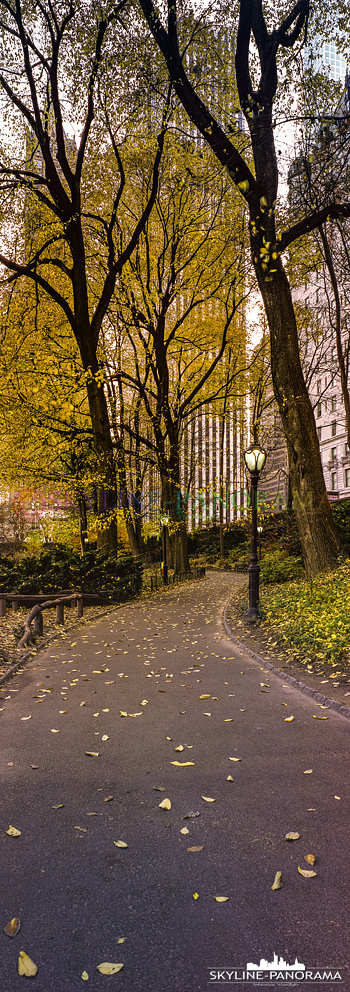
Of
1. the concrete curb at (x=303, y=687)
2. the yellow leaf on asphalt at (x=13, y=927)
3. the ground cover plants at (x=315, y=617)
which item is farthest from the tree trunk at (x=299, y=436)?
the yellow leaf on asphalt at (x=13, y=927)

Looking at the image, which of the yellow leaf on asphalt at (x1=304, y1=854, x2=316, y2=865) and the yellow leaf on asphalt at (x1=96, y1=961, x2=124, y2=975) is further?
the yellow leaf on asphalt at (x1=304, y1=854, x2=316, y2=865)

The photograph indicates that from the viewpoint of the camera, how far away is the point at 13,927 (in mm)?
2771

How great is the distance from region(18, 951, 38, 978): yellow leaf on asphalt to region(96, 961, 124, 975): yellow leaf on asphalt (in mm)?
283

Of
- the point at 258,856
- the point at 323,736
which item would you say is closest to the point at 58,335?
the point at 323,736

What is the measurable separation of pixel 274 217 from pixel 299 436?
15.7ft

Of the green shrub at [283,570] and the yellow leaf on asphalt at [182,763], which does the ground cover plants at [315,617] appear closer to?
the yellow leaf on asphalt at [182,763]

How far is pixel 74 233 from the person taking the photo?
55.7ft

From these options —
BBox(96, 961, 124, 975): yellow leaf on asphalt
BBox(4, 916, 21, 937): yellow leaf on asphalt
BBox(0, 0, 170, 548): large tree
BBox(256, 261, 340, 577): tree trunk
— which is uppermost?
BBox(0, 0, 170, 548): large tree

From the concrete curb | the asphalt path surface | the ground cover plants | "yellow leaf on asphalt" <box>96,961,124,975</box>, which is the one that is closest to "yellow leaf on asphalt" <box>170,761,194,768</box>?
the asphalt path surface

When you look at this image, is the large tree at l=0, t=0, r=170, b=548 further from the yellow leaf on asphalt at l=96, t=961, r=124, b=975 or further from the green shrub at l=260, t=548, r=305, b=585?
the yellow leaf on asphalt at l=96, t=961, r=124, b=975

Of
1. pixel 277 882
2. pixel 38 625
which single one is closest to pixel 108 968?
pixel 277 882

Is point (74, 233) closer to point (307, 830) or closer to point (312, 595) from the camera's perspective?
point (312, 595)

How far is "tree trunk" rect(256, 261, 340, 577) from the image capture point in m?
12.2

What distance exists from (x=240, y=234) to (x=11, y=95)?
24.9 feet
